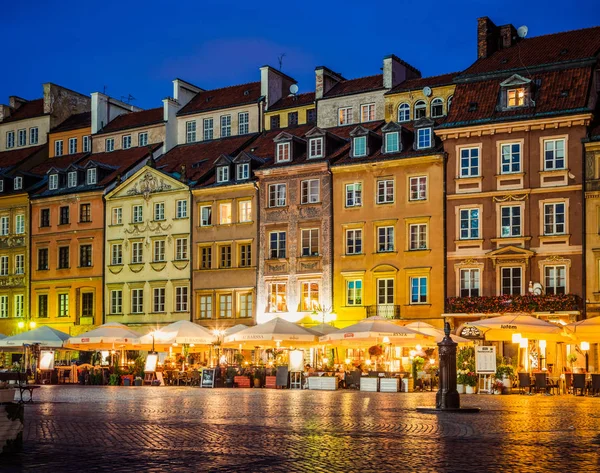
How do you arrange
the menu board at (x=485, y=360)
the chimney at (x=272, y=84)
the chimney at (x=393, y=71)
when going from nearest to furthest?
the menu board at (x=485, y=360) < the chimney at (x=393, y=71) < the chimney at (x=272, y=84)

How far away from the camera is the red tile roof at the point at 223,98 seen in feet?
190

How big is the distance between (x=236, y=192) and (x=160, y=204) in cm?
484

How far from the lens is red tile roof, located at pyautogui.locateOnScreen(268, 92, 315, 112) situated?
56303 mm

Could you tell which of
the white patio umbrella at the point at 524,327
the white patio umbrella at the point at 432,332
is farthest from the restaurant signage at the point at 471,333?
the white patio umbrella at the point at 524,327

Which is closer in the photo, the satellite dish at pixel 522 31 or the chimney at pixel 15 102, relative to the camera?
the satellite dish at pixel 522 31

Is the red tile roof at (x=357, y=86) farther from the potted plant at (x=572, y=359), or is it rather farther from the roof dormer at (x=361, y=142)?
the potted plant at (x=572, y=359)

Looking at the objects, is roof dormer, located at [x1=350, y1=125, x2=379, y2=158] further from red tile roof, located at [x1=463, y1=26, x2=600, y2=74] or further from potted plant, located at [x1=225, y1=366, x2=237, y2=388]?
potted plant, located at [x1=225, y1=366, x2=237, y2=388]

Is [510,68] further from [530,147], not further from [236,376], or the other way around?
[236,376]

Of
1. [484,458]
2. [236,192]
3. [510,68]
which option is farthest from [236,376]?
[484,458]

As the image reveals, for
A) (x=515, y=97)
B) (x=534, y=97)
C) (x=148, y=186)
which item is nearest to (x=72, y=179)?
(x=148, y=186)

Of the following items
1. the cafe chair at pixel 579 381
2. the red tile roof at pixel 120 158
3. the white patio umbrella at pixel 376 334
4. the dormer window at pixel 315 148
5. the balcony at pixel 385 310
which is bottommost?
the cafe chair at pixel 579 381

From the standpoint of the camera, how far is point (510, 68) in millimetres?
46344

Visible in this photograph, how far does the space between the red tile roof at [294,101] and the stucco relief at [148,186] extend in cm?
692

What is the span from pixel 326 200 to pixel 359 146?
2.92 meters
